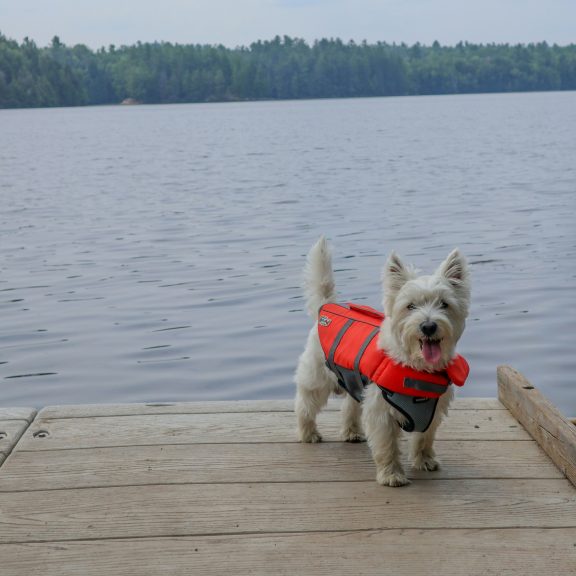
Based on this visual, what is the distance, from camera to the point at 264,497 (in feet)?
13.5

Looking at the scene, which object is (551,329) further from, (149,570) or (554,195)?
(554,195)

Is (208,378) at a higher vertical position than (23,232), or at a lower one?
higher

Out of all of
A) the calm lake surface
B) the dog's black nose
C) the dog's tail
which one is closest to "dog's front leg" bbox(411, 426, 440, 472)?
the dog's black nose

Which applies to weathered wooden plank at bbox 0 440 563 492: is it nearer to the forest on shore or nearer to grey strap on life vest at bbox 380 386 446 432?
grey strap on life vest at bbox 380 386 446 432

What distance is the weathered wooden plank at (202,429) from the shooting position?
4.86m

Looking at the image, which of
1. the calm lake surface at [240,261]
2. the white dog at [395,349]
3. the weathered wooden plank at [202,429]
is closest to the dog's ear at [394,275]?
the white dog at [395,349]

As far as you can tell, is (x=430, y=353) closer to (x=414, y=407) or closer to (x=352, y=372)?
(x=414, y=407)

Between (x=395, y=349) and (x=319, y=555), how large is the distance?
3.39 ft

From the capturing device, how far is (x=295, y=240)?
15812 mm

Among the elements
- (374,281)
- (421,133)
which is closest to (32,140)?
(421,133)

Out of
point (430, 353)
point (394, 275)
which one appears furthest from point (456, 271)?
point (430, 353)

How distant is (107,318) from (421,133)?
40559 millimetres

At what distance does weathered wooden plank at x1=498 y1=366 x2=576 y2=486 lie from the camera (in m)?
4.26

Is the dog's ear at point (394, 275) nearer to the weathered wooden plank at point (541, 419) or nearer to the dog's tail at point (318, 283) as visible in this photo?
the dog's tail at point (318, 283)
